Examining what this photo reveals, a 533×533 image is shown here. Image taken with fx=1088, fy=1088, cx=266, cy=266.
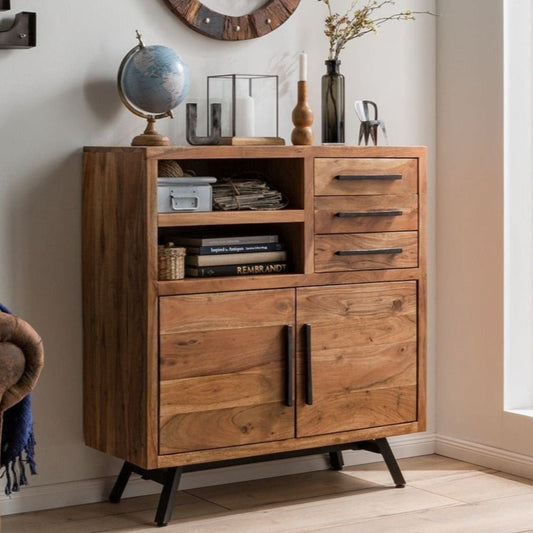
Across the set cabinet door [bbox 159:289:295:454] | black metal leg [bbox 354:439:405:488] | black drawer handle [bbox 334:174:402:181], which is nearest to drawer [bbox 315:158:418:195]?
black drawer handle [bbox 334:174:402:181]

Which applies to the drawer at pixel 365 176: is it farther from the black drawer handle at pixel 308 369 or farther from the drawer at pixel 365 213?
the black drawer handle at pixel 308 369

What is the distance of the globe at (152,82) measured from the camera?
308cm

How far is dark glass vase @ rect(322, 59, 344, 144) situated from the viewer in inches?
135

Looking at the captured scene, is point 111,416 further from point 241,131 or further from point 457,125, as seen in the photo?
point 457,125

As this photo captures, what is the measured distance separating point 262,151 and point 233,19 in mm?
556

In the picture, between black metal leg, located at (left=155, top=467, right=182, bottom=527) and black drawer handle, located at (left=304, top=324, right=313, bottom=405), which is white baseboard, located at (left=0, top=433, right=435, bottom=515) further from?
black drawer handle, located at (left=304, top=324, right=313, bottom=405)

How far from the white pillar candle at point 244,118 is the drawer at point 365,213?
31 centimetres

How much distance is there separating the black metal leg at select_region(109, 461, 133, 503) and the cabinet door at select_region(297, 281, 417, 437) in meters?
0.52

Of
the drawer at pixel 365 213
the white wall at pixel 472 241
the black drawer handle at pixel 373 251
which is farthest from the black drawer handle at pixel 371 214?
the white wall at pixel 472 241

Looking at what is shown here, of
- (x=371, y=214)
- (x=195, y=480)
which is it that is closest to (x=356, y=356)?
(x=371, y=214)

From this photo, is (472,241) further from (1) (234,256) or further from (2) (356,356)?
(1) (234,256)

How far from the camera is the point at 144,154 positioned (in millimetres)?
2895

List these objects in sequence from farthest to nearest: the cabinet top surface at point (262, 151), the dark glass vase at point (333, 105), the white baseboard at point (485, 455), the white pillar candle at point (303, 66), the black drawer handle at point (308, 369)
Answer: the white baseboard at point (485, 455)
the dark glass vase at point (333, 105)
the white pillar candle at point (303, 66)
the black drawer handle at point (308, 369)
the cabinet top surface at point (262, 151)

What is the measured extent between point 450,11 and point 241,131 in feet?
3.28
